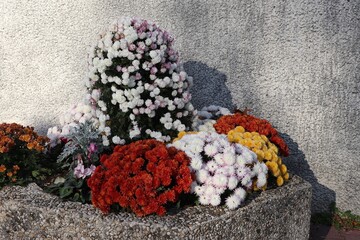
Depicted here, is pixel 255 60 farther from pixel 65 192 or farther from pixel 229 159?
pixel 65 192

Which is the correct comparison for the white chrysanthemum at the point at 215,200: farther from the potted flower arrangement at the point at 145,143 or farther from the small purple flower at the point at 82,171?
the small purple flower at the point at 82,171

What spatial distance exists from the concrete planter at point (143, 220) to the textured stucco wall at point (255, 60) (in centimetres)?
105

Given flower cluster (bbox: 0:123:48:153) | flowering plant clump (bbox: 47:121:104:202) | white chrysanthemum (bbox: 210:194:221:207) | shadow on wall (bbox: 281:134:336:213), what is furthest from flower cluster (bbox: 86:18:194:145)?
shadow on wall (bbox: 281:134:336:213)

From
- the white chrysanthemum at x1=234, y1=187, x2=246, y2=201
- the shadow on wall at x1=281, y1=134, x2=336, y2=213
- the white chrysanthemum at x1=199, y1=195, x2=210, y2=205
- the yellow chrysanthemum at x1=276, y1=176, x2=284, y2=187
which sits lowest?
the shadow on wall at x1=281, y1=134, x2=336, y2=213

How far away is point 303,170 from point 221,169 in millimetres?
1579

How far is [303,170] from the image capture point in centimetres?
457

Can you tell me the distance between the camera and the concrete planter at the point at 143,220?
290 centimetres

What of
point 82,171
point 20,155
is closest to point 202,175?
point 82,171

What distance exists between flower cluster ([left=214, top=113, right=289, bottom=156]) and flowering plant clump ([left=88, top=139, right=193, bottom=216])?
942 mm

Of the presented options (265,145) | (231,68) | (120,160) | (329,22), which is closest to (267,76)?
(231,68)

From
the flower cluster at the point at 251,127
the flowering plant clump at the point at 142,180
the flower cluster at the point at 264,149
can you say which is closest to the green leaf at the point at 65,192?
the flowering plant clump at the point at 142,180

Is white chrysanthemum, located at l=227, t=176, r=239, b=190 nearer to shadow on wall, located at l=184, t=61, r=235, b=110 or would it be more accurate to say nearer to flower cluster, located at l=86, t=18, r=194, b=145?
flower cluster, located at l=86, t=18, r=194, b=145

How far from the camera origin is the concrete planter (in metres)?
2.90

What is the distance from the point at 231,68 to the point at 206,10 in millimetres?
573
